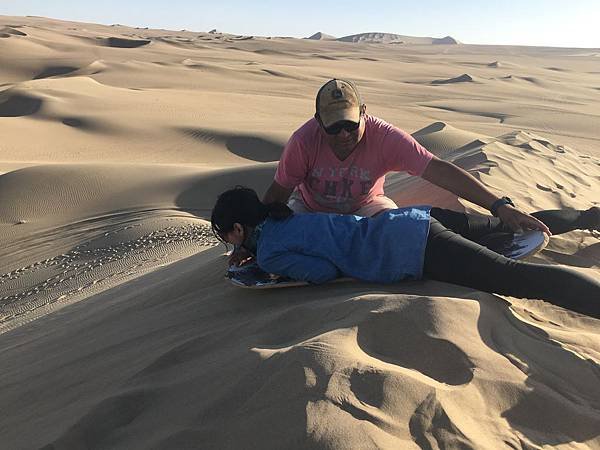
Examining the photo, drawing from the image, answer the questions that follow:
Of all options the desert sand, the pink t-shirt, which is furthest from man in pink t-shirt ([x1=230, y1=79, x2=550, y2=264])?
the desert sand

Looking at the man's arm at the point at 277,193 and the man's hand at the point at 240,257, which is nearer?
the man's hand at the point at 240,257

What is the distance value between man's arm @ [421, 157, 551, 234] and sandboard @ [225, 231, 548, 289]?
0.06 m

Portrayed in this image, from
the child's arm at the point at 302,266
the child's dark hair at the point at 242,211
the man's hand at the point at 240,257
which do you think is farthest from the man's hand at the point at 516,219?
the man's hand at the point at 240,257

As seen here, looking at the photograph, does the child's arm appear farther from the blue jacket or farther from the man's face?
the man's face

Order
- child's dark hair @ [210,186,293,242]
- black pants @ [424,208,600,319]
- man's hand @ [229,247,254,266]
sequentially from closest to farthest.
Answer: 1. black pants @ [424,208,600,319]
2. child's dark hair @ [210,186,293,242]
3. man's hand @ [229,247,254,266]

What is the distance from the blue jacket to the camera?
8.46ft

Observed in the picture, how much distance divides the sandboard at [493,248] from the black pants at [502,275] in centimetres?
41

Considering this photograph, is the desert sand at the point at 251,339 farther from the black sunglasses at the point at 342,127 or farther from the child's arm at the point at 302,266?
the black sunglasses at the point at 342,127

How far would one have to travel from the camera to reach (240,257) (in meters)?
3.01

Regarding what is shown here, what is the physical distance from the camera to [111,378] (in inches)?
93.7

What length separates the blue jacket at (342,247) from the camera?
→ 258 centimetres

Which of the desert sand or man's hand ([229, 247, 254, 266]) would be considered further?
man's hand ([229, 247, 254, 266])

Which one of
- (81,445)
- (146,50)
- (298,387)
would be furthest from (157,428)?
(146,50)

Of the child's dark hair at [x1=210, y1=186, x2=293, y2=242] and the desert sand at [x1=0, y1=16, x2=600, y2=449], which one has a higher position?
the child's dark hair at [x1=210, y1=186, x2=293, y2=242]
